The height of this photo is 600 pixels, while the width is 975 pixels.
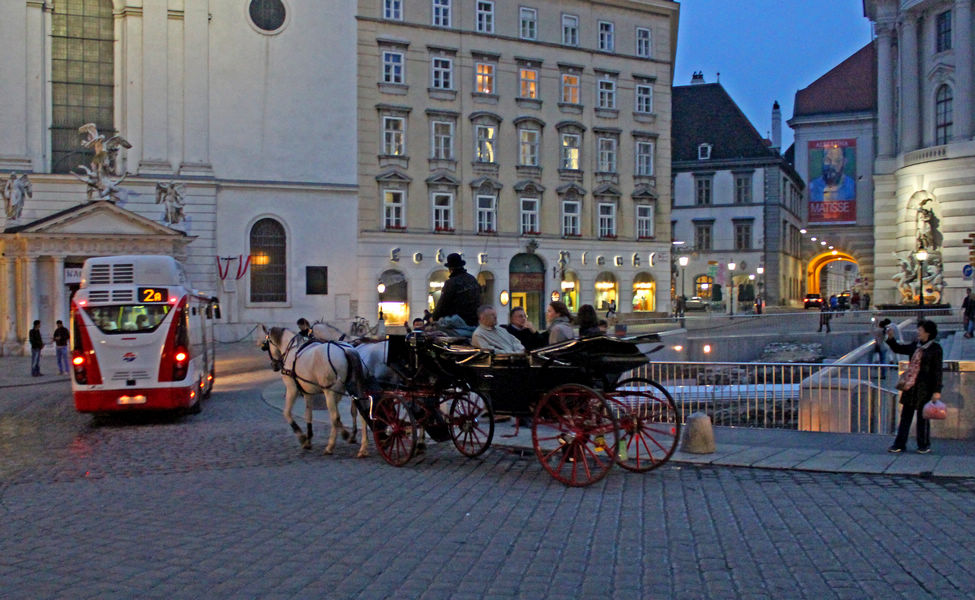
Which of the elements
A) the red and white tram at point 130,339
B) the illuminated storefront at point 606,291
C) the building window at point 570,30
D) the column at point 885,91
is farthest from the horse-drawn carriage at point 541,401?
the column at point 885,91

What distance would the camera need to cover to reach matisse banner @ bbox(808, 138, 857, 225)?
212 feet

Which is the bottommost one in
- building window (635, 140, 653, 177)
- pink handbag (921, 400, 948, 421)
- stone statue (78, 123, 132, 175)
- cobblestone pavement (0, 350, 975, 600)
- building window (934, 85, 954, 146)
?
cobblestone pavement (0, 350, 975, 600)

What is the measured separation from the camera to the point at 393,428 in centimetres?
1088

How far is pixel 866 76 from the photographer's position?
7512 cm

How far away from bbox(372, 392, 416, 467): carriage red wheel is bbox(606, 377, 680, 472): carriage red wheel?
2.53 metres

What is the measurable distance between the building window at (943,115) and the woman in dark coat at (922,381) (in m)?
42.2

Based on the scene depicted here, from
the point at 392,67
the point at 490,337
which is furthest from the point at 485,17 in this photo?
the point at 490,337

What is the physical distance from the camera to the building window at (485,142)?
46.0 meters

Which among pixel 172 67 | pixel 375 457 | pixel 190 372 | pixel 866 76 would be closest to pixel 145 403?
pixel 190 372

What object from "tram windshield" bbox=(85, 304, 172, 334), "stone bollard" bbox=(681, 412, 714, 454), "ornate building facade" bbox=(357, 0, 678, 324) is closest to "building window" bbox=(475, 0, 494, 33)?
"ornate building facade" bbox=(357, 0, 678, 324)

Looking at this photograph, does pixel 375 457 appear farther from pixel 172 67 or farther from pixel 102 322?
pixel 172 67

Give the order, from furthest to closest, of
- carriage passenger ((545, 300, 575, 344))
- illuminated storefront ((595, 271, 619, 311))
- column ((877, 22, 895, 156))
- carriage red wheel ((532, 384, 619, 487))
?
column ((877, 22, 895, 156)) < illuminated storefront ((595, 271, 619, 311)) < carriage passenger ((545, 300, 575, 344)) < carriage red wheel ((532, 384, 619, 487))

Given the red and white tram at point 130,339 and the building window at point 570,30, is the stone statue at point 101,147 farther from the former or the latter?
the red and white tram at point 130,339

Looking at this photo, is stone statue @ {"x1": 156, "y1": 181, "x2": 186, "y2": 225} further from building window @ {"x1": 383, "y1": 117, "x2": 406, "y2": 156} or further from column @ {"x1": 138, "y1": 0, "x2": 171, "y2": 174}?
building window @ {"x1": 383, "y1": 117, "x2": 406, "y2": 156}
